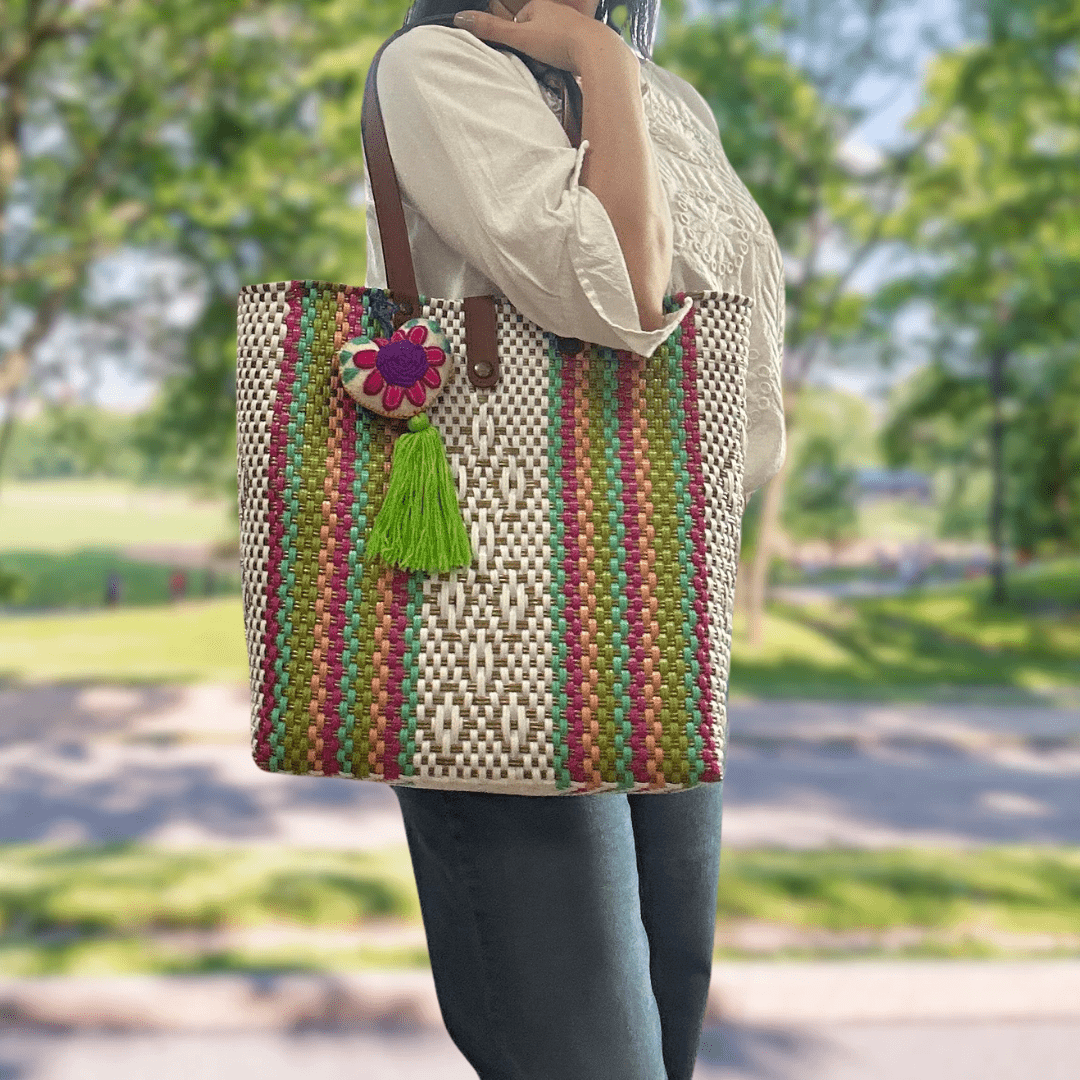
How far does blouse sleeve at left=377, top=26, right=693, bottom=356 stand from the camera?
98cm

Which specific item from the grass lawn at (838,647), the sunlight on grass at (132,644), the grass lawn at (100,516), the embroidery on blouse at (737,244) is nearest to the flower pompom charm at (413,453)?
the embroidery on blouse at (737,244)

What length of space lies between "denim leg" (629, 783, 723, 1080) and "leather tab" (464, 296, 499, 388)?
55cm

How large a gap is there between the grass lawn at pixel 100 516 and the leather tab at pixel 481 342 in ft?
34.5

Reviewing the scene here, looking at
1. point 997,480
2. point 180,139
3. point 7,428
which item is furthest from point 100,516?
point 997,480

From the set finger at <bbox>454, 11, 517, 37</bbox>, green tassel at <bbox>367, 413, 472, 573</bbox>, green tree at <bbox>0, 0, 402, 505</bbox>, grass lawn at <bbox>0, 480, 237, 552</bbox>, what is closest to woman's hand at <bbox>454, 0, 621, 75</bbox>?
finger at <bbox>454, 11, 517, 37</bbox>

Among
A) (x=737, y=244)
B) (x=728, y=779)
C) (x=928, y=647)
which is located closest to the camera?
(x=737, y=244)

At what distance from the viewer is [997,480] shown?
14125 millimetres

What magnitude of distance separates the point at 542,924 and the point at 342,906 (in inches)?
110

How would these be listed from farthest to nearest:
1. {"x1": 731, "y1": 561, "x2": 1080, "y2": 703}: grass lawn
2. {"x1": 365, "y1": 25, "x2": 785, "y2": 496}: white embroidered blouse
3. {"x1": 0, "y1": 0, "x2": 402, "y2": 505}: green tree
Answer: {"x1": 731, "y1": 561, "x2": 1080, "y2": 703}: grass lawn, {"x1": 0, "y1": 0, "x2": 402, "y2": 505}: green tree, {"x1": 365, "y1": 25, "x2": 785, "y2": 496}: white embroidered blouse

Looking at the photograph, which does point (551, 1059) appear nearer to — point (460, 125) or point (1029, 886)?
point (460, 125)

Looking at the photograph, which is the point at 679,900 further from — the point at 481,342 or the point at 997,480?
the point at 997,480

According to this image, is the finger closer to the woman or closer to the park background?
the woman

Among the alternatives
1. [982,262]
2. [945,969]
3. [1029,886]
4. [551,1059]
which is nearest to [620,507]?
[551,1059]

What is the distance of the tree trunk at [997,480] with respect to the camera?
14.0 metres
